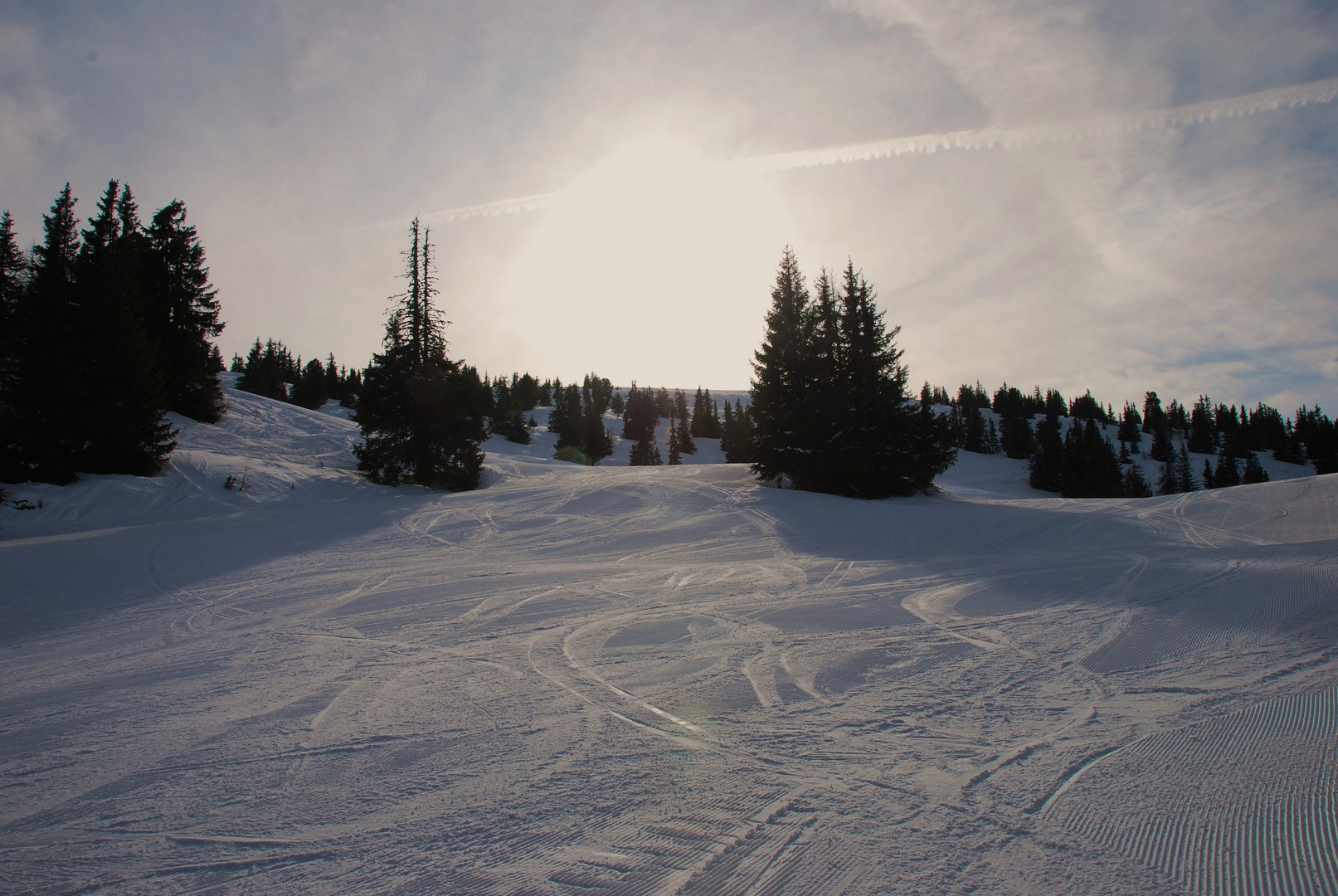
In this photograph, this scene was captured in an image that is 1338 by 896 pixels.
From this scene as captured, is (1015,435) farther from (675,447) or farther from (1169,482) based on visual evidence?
(675,447)

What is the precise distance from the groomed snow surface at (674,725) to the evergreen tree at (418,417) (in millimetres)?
11964

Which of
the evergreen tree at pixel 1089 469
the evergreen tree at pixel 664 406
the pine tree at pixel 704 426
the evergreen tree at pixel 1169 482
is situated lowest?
the evergreen tree at pixel 1169 482

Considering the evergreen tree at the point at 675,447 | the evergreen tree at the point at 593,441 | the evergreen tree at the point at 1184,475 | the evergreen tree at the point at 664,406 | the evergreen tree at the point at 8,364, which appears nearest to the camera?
the evergreen tree at the point at 8,364

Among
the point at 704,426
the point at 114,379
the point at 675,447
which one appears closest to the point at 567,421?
the point at 675,447

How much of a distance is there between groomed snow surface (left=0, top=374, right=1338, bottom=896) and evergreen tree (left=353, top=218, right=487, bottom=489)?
11964 mm

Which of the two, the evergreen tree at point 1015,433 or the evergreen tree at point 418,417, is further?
the evergreen tree at point 1015,433

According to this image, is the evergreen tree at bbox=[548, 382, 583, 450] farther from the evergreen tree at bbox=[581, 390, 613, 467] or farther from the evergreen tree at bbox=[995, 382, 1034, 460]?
the evergreen tree at bbox=[995, 382, 1034, 460]

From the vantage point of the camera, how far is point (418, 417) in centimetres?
2323

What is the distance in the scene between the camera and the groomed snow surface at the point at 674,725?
9.26ft

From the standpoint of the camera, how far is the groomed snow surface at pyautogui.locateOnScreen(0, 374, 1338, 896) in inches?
111

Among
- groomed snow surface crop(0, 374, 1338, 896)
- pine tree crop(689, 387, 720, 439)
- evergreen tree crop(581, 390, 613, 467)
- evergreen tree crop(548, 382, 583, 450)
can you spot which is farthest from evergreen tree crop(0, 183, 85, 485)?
pine tree crop(689, 387, 720, 439)

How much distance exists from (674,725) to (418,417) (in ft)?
70.6

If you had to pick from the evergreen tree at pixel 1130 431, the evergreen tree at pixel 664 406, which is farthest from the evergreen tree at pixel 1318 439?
the evergreen tree at pixel 664 406

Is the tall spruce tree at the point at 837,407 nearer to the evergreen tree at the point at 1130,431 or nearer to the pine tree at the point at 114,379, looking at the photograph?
the pine tree at the point at 114,379
